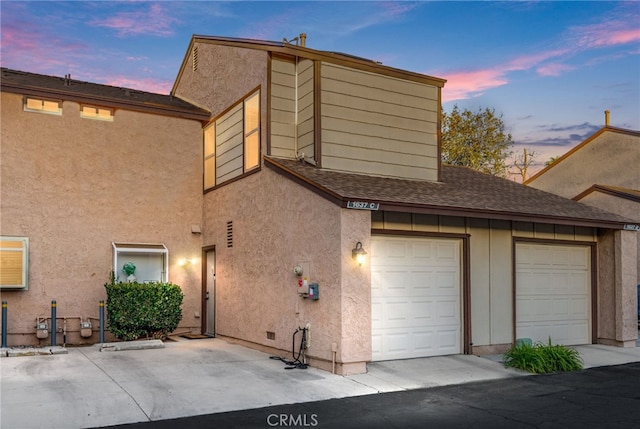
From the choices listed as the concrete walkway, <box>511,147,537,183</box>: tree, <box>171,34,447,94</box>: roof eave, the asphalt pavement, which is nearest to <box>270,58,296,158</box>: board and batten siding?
<box>171,34,447,94</box>: roof eave

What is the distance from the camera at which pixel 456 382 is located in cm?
891

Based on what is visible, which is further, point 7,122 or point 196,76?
point 196,76

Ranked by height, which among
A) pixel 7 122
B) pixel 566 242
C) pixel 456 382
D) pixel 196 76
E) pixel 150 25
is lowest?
pixel 456 382

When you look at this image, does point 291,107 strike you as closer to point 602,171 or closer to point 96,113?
point 96,113

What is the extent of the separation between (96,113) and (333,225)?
7090mm

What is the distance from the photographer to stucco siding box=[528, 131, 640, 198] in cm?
2169

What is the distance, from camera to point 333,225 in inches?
368

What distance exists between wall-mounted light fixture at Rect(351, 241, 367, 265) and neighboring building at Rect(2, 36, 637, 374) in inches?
2.8

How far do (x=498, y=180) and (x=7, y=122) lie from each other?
11.6 metres

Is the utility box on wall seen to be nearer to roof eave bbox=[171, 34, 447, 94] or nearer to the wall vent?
roof eave bbox=[171, 34, 447, 94]

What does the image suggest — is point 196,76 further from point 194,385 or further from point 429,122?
point 194,385

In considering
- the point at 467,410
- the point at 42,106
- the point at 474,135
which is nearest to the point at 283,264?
the point at 467,410

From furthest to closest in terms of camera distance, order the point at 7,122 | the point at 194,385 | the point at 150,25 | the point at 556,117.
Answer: the point at 556,117
the point at 150,25
the point at 7,122
the point at 194,385

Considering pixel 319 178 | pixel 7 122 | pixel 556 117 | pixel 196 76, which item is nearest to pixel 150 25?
pixel 196 76
